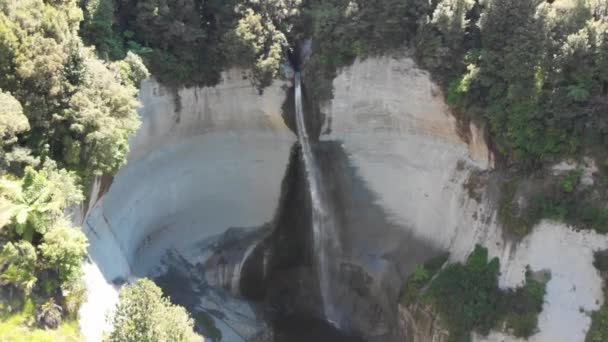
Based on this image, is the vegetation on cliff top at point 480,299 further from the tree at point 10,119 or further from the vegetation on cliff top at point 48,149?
the tree at point 10,119

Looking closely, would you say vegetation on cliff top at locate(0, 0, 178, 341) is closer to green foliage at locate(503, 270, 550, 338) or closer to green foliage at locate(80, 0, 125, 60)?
green foliage at locate(80, 0, 125, 60)

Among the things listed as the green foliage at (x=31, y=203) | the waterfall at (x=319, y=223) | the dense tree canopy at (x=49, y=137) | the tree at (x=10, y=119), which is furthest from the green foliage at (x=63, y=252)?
the waterfall at (x=319, y=223)

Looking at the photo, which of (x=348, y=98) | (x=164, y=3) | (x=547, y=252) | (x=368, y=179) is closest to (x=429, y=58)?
(x=348, y=98)

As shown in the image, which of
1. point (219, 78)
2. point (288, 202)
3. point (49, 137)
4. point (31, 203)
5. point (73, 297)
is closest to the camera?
point (31, 203)

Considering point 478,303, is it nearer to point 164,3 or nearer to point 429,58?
point 429,58

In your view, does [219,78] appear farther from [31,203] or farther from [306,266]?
[31,203]

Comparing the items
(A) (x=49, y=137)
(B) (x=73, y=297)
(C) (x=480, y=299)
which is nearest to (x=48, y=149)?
(A) (x=49, y=137)

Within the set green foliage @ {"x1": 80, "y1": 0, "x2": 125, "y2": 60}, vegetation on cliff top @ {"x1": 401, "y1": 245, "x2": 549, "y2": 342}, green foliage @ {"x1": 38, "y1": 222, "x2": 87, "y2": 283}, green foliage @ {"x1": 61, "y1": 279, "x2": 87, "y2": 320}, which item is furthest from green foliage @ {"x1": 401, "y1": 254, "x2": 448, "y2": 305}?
green foliage @ {"x1": 80, "y1": 0, "x2": 125, "y2": 60}
